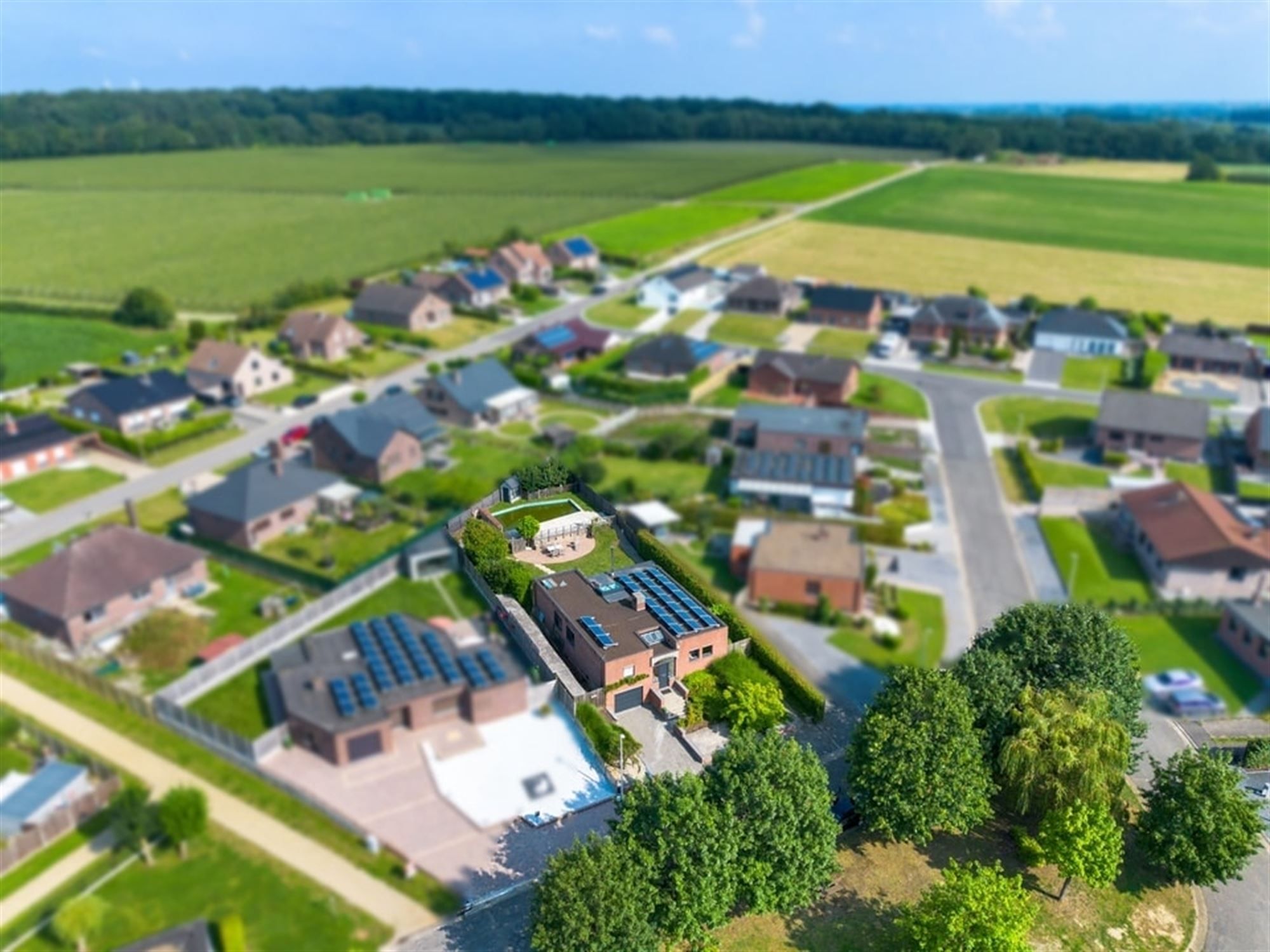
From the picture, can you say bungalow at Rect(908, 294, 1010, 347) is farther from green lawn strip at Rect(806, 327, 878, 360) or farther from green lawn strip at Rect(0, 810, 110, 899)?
green lawn strip at Rect(0, 810, 110, 899)

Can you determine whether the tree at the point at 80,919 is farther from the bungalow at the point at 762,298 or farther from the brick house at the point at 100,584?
the bungalow at the point at 762,298

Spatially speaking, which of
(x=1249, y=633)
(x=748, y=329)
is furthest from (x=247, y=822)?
(x=748, y=329)

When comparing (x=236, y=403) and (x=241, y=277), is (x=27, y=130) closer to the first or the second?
(x=236, y=403)

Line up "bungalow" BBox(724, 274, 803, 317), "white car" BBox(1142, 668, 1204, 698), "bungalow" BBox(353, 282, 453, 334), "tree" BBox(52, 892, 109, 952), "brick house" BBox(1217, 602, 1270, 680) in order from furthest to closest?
1. "bungalow" BBox(724, 274, 803, 317)
2. "bungalow" BBox(353, 282, 453, 334)
3. "brick house" BBox(1217, 602, 1270, 680)
4. "white car" BBox(1142, 668, 1204, 698)
5. "tree" BBox(52, 892, 109, 952)

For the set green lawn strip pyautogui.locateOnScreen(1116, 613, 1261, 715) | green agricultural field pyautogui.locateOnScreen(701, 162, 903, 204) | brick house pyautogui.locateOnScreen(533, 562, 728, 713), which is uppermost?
brick house pyautogui.locateOnScreen(533, 562, 728, 713)

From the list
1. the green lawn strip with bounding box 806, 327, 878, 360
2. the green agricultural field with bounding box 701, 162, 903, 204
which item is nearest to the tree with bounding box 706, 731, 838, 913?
the green lawn strip with bounding box 806, 327, 878, 360

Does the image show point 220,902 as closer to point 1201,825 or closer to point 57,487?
point 1201,825

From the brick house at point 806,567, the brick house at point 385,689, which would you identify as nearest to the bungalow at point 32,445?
the brick house at point 385,689

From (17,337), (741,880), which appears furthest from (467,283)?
(741,880)
